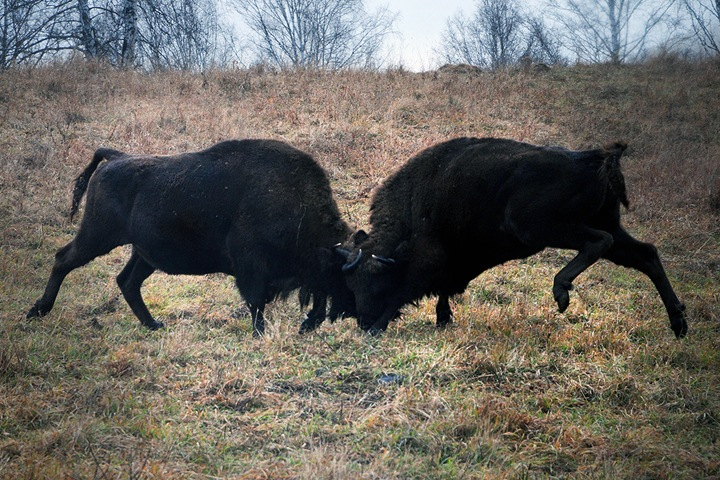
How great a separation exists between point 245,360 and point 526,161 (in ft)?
10.7

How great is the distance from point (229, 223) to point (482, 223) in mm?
2648

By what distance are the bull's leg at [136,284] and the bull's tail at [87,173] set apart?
0.93 metres

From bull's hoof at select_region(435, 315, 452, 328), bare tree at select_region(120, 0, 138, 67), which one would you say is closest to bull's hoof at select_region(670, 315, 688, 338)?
bull's hoof at select_region(435, 315, 452, 328)

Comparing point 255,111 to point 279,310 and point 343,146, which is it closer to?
point 343,146

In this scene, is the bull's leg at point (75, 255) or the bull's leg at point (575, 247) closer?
the bull's leg at point (575, 247)

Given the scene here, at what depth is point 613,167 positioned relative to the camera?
20.6 ft

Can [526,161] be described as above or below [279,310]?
above

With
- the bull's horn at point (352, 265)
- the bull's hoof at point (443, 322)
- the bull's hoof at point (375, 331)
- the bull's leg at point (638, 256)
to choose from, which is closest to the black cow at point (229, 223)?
the bull's horn at point (352, 265)

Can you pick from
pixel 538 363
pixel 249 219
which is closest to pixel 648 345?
pixel 538 363

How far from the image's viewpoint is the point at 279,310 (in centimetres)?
779

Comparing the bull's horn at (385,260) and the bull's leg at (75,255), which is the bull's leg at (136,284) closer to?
the bull's leg at (75,255)

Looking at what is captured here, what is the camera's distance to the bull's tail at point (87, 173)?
7.93 metres

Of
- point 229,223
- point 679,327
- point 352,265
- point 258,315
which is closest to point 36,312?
point 229,223

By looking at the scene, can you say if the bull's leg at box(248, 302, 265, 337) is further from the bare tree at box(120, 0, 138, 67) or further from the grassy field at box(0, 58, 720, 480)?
the bare tree at box(120, 0, 138, 67)
